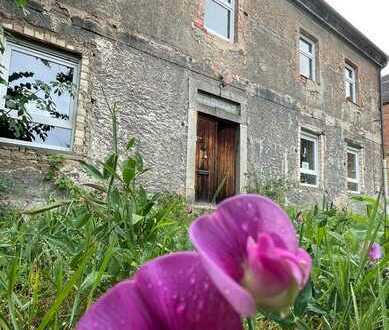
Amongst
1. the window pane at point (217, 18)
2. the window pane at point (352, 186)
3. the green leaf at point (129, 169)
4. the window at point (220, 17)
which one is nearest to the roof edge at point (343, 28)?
the window at point (220, 17)

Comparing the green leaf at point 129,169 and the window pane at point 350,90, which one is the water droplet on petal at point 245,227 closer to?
the green leaf at point 129,169

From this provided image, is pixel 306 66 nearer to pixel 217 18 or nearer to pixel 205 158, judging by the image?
pixel 217 18

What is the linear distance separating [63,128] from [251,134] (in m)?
3.97

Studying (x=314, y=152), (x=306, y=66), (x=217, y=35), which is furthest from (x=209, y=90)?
(x=306, y=66)

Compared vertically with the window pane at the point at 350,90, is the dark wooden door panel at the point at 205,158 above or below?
below

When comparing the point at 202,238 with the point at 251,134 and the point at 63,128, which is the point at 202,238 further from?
the point at 251,134

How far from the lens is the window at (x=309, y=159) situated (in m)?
9.41

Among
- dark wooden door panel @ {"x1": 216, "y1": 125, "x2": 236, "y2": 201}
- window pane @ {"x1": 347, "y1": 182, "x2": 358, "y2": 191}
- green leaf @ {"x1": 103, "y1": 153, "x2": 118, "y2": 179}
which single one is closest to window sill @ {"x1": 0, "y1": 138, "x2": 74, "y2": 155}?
dark wooden door panel @ {"x1": 216, "y1": 125, "x2": 236, "y2": 201}

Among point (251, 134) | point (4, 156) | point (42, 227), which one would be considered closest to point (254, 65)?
point (251, 134)

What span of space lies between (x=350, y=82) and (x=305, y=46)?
8.24 ft

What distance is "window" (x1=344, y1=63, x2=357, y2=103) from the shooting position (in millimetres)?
11766

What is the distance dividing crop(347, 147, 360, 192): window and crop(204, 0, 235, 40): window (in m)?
5.46

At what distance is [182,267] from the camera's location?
22 cm

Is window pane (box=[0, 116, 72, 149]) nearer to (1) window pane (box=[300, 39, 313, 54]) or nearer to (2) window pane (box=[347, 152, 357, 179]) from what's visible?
(1) window pane (box=[300, 39, 313, 54])
